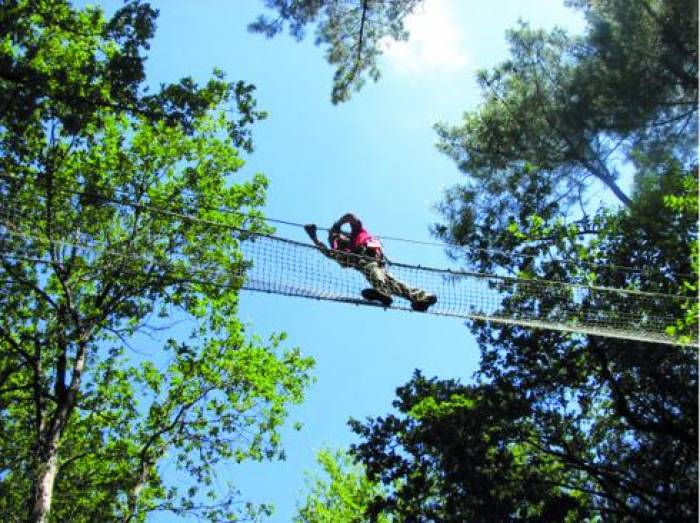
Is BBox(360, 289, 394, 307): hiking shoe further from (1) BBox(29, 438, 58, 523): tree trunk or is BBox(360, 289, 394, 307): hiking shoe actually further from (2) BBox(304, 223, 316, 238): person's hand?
(1) BBox(29, 438, 58, 523): tree trunk

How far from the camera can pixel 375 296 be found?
21.1 feet

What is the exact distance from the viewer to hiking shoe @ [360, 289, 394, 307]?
20.9ft

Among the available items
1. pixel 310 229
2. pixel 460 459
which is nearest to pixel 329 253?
pixel 310 229

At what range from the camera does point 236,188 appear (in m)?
11.7

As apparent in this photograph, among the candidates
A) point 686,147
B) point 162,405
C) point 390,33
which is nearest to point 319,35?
point 390,33

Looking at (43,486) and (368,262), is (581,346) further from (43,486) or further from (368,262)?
(43,486)

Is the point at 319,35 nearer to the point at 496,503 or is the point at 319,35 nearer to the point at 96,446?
the point at 496,503

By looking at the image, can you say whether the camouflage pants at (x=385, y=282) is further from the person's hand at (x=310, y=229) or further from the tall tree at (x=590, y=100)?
the tall tree at (x=590, y=100)

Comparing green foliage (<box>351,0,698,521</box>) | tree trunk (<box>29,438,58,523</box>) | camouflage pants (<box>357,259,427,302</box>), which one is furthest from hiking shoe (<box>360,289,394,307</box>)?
tree trunk (<box>29,438,58,523</box>)

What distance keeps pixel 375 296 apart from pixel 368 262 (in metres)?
0.49

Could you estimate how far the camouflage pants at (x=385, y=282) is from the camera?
6.64 meters

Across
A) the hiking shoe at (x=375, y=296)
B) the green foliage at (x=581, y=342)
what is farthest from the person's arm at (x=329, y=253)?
the green foliage at (x=581, y=342)

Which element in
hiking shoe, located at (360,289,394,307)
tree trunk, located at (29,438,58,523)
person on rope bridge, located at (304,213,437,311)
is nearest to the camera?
hiking shoe, located at (360,289,394,307)

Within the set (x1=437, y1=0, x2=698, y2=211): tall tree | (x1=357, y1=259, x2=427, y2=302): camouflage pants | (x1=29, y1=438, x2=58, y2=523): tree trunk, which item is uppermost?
(x1=437, y1=0, x2=698, y2=211): tall tree
